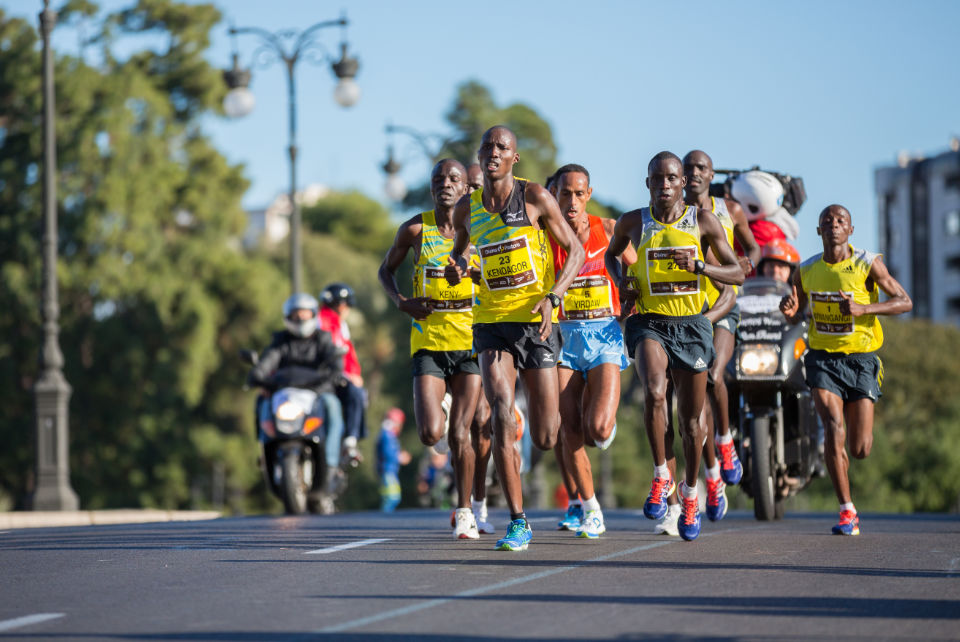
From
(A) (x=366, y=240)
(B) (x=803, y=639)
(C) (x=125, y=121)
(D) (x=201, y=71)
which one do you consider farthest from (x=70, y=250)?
(A) (x=366, y=240)

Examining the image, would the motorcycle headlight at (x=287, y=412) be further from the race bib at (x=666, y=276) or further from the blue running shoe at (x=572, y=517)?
the race bib at (x=666, y=276)

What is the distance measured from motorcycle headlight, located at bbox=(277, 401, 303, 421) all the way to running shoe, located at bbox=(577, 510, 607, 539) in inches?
215

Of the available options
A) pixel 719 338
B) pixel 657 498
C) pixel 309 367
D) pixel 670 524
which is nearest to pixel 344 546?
pixel 657 498

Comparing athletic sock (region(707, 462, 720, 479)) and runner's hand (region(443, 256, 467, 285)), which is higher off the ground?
runner's hand (region(443, 256, 467, 285))

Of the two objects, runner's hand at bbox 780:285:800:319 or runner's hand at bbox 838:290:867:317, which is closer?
runner's hand at bbox 838:290:867:317

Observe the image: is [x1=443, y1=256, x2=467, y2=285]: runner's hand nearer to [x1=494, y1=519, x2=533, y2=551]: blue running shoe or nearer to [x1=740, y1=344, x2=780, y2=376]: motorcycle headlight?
[x1=494, y1=519, x2=533, y2=551]: blue running shoe

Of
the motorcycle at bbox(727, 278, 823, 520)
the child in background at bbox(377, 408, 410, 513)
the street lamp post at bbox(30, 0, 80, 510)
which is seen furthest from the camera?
the child in background at bbox(377, 408, 410, 513)

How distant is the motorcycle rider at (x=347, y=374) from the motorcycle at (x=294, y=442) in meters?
0.50

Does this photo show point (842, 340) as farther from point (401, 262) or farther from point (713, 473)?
point (401, 262)

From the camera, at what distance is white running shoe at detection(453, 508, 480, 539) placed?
11109mm

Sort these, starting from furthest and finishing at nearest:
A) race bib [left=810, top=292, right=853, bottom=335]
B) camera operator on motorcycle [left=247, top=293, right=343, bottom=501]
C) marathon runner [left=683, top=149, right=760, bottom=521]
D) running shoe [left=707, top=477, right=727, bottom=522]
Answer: camera operator on motorcycle [left=247, top=293, right=343, bottom=501] → race bib [left=810, top=292, right=853, bottom=335] → marathon runner [left=683, top=149, right=760, bottom=521] → running shoe [left=707, top=477, right=727, bottom=522]

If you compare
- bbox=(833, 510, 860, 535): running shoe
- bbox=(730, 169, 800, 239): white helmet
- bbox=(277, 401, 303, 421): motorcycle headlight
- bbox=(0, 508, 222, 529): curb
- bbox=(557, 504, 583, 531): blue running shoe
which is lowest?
bbox=(0, 508, 222, 529): curb

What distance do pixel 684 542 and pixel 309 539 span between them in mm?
2395

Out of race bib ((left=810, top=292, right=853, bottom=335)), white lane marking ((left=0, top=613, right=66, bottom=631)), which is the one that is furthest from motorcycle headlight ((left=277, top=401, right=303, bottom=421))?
white lane marking ((left=0, top=613, right=66, bottom=631))
